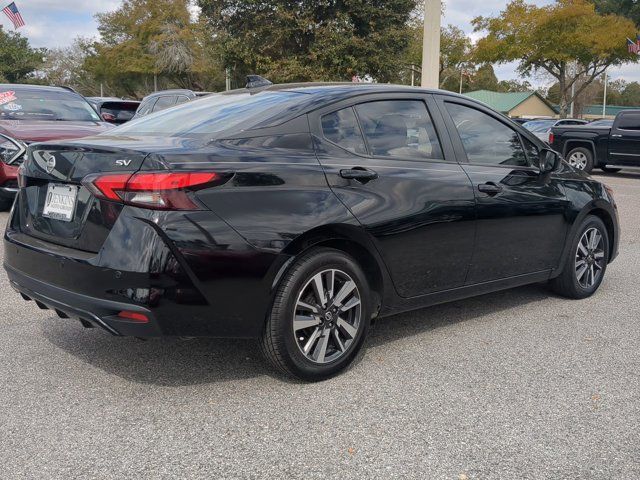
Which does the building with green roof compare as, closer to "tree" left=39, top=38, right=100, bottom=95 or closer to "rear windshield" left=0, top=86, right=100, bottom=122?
"tree" left=39, top=38, right=100, bottom=95

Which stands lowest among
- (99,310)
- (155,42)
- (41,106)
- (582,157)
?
(99,310)

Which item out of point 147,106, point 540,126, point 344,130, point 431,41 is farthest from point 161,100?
point 540,126

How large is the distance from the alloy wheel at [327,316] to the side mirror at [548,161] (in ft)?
6.76

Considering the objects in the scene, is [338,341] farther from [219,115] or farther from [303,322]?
[219,115]

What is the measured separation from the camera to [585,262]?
5.53 meters

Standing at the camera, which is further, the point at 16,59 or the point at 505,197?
the point at 16,59

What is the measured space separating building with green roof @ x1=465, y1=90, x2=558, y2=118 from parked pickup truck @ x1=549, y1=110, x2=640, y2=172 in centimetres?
5849

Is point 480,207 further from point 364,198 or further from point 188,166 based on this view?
point 188,166

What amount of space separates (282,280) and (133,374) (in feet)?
3.39

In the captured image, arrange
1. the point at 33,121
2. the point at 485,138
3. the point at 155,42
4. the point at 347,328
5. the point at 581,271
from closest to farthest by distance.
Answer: the point at 347,328
the point at 485,138
the point at 581,271
the point at 33,121
the point at 155,42

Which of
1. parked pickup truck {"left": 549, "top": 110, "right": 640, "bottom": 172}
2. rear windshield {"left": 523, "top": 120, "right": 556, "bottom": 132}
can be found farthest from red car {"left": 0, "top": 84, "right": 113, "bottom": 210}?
A: rear windshield {"left": 523, "top": 120, "right": 556, "bottom": 132}

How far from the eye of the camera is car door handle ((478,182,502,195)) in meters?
4.47

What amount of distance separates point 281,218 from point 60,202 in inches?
46.0

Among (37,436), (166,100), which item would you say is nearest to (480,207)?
(37,436)
